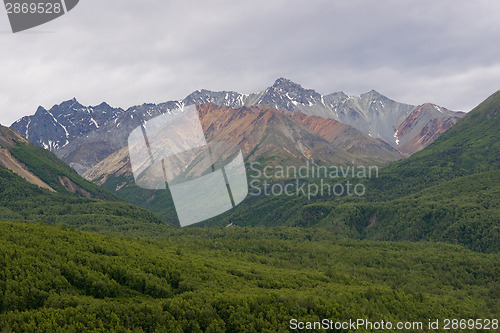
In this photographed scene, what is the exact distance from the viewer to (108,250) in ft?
391

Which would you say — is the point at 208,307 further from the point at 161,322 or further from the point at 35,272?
the point at 35,272

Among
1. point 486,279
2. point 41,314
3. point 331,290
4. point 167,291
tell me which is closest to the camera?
point 41,314

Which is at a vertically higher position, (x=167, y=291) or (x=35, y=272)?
(x=35, y=272)

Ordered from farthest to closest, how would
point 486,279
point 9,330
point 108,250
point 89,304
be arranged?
point 486,279
point 108,250
point 89,304
point 9,330

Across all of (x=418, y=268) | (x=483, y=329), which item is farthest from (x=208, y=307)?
(x=418, y=268)

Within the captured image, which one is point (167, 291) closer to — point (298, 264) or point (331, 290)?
point (331, 290)

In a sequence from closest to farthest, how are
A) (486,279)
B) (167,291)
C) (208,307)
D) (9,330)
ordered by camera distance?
(9,330) < (208,307) < (167,291) < (486,279)

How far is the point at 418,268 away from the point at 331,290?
83.4 m

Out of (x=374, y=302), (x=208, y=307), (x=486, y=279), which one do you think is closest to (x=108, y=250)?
(x=208, y=307)

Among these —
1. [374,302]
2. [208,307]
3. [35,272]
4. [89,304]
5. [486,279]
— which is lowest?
[486,279]

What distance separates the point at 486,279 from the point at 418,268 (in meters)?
28.1

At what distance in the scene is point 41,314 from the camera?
75188 millimetres

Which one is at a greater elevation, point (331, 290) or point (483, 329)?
point (331, 290)

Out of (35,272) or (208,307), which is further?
(208,307)
